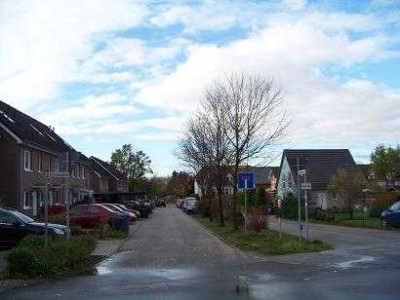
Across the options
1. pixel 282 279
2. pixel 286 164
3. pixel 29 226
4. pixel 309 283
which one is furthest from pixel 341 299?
pixel 286 164

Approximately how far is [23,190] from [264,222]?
18519mm

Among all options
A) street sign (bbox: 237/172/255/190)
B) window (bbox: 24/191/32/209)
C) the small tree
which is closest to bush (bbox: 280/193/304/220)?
the small tree

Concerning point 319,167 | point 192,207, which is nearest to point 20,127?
point 192,207

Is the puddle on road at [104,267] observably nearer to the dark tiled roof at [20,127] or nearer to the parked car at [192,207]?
the dark tiled roof at [20,127]

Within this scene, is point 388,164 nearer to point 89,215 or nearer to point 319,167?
point 319,167

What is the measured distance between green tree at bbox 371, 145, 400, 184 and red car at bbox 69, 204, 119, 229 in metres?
73.2

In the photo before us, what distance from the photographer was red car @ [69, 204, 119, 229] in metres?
34.8

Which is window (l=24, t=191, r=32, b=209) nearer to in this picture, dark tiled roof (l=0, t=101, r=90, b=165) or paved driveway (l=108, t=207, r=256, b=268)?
dark tiled roof (l=0, t=101, r=90, b=165)

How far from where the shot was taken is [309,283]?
529 inches

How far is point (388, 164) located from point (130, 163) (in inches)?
1869

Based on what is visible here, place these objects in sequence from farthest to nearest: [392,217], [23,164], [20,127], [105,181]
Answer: [105,181] < [20,127] < [23,164] < [392,217]

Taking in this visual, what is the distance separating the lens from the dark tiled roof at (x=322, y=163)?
231 ft

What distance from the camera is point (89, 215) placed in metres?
35.6

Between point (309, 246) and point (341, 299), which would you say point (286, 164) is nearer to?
point (309, 246)
